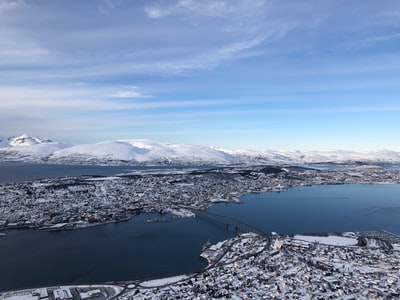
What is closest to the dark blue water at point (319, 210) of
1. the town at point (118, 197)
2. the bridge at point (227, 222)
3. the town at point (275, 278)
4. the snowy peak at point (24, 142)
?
the bridge at point (227, 222)

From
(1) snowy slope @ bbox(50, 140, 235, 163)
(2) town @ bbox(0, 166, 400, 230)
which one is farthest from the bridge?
(1) snowy slope @ bbox(50, 140, 235, 163)

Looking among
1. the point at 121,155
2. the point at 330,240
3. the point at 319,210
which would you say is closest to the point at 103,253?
the point at 330,240

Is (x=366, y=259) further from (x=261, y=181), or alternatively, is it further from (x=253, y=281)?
(x=261, y=181)

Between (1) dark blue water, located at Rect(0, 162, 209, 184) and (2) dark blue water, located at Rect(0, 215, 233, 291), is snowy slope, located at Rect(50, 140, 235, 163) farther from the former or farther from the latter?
(2) dark blue water, located at Rect(0, 215, 233, 291)

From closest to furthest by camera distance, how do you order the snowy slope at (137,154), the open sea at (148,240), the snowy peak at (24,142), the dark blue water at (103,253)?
1. the dark blue water at (103,253)
2. the open sea at (148,240)
3. the snowy slope at (137,154)
4. the snowy peak at (24,142)

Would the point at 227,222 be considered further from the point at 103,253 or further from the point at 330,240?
the point at 103,253

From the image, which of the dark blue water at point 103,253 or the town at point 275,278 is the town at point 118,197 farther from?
the town at point 275,278

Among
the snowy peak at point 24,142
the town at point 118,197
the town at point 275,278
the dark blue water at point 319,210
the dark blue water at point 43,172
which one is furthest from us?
the snowy peak at point 24,142
